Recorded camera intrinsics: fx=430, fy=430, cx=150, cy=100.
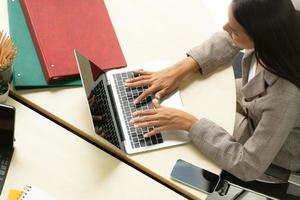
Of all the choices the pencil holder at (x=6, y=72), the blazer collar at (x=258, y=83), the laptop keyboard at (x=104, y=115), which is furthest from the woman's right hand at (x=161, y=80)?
the pencil holder at (x=6, y=72)

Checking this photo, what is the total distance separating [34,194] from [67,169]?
12 centimetres

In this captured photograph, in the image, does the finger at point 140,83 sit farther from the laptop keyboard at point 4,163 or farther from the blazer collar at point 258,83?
the laptop keyboard at point 4,163

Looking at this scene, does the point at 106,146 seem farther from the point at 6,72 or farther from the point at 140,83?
the point at 6,72

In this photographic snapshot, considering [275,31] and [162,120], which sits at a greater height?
[275,31]

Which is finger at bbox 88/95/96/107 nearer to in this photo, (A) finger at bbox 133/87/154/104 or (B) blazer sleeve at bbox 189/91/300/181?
(A) finger at bbox 133/87/154/104

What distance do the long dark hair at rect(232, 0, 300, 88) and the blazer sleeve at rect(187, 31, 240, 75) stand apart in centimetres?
27

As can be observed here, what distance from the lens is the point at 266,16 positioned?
1196 millimetres

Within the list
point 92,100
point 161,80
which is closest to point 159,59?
point 161,80

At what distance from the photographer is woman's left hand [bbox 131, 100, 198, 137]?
4.42 ft

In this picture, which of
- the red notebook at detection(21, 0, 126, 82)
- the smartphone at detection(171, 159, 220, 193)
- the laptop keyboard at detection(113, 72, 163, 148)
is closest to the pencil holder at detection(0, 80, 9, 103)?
the red notebook at detection(21, 0, 126, 82)

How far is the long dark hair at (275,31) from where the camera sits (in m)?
1.20

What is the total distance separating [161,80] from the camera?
4.75 feet

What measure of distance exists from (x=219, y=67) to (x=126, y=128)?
1.40 ft

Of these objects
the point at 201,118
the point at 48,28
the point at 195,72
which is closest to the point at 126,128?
the point at 201,118
